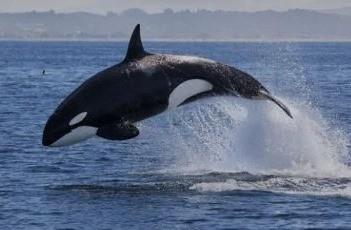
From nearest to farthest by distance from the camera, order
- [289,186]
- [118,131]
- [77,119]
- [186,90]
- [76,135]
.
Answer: [118,131] < [77,119] < [76,135] < [186,90] < [289,186]

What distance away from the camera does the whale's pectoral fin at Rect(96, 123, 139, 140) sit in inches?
845

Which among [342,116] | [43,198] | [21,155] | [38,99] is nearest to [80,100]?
[43,198]

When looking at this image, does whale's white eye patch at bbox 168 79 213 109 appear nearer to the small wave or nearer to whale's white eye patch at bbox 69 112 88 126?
whale's white eye patch at bbox 69 112 88 126

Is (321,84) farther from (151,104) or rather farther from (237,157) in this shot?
(151,104)

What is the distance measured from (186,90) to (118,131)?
7.29 feet

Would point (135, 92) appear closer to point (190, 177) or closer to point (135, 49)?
point (135, 49)

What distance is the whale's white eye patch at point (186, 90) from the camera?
22641 millimetres

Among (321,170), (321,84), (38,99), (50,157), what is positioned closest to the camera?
(321,170)

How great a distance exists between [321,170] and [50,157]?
30.7 feet

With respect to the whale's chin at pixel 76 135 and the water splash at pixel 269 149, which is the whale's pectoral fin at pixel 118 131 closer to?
the whale's chin at pixel 76 135

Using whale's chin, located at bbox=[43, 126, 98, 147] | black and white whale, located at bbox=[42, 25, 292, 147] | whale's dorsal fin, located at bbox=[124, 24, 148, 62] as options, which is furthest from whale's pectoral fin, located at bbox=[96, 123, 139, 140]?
whale's dorsal fin, located at bbox=[124, 24, 148, 62]

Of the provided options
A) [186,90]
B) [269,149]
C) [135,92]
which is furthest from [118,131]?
[269,149]

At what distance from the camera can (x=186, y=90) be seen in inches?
896

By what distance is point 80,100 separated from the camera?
867 inches
